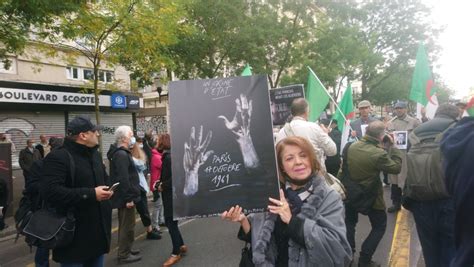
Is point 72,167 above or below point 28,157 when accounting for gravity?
below

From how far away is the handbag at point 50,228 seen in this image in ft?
10.9

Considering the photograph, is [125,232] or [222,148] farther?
[125,232]

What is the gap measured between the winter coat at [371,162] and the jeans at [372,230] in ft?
0.35

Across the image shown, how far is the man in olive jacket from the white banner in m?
13.9

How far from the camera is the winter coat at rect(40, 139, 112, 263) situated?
11.1ft

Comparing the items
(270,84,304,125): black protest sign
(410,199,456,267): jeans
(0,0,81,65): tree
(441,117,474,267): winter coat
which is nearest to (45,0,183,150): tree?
(0,0,81,65): tree

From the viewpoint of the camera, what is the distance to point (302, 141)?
7.66ft

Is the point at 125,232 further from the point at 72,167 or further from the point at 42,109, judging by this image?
the point at 42,109

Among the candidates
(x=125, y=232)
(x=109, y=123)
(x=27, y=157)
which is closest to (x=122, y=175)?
(x=125, y=232)

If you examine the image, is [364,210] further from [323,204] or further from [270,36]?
[270,36]

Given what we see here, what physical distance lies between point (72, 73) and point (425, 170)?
18.3m

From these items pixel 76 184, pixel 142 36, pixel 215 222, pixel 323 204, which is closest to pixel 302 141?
pixel 323 204

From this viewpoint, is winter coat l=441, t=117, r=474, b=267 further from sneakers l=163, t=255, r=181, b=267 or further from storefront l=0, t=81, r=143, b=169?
storefront l=0, t=81, r=143, b=169

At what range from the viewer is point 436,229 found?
3.64m
